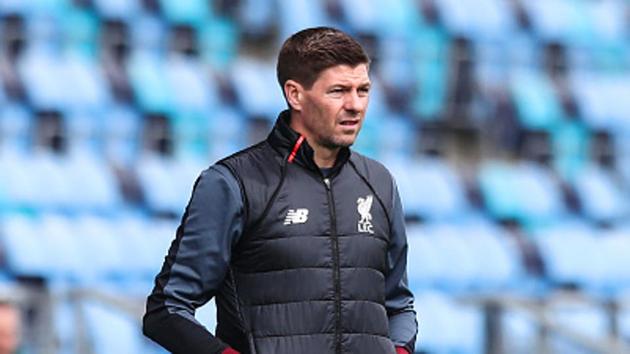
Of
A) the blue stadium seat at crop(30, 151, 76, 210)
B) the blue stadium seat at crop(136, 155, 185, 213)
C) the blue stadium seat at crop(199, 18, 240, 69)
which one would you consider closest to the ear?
the blue stadium seat at crop(30, 151, 76, 210)

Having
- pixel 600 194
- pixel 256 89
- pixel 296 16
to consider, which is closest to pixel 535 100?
pixel 600 194

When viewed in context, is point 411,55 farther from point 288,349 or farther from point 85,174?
point 288,349

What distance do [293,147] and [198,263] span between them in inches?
11.0

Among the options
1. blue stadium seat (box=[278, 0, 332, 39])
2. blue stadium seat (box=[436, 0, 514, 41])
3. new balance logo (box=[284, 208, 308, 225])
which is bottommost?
new balance logo (box=[284, 208, 308, 225])

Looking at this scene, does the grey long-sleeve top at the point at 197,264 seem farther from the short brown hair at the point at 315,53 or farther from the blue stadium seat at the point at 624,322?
the blue stadium seat at the point at 624,322

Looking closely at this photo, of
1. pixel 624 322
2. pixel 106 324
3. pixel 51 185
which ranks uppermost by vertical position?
pixel 51 185

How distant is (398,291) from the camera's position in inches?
128

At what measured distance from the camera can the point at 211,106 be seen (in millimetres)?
12586

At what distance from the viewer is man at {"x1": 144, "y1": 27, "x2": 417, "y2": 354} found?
9.97 feet

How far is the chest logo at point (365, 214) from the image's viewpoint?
312 cm

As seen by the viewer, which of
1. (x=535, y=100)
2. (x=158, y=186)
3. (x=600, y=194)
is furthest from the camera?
(x=535, y=100)

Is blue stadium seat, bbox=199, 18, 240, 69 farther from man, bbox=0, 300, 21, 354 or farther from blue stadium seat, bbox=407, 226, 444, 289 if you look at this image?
man, bbox=0, 300, 21, 354

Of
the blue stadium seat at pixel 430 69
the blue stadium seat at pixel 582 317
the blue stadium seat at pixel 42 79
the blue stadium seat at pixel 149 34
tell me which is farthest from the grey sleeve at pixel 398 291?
the blue stadium seat at pixel 430 69

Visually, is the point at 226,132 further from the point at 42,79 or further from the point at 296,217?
the point at 296,217
